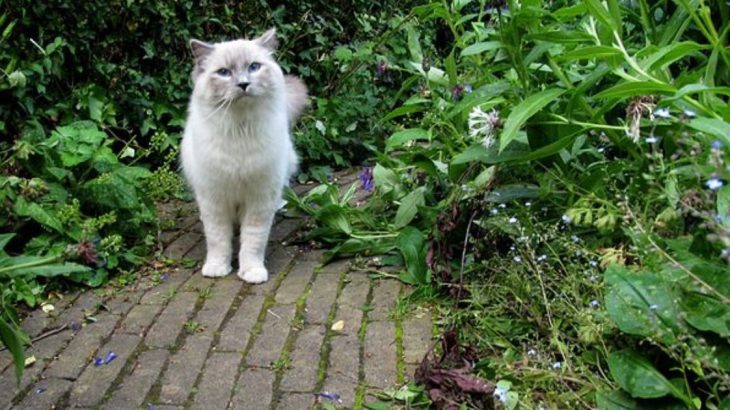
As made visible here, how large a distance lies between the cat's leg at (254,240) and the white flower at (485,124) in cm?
134

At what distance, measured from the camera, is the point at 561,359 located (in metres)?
2.85

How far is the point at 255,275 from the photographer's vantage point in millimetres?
3992

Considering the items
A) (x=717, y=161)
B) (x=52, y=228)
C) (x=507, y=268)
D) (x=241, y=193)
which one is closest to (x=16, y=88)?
(x=52, y=228)

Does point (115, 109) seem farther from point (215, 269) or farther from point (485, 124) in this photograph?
point (485, 124)

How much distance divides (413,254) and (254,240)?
89 centimetres

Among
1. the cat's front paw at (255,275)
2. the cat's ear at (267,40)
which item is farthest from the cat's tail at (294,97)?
the cat's front paw at (255,275)

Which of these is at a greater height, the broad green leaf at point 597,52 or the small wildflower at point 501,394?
the broad green leaf at point 597,52

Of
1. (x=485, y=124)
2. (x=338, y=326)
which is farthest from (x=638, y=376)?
(x=338, y=326)

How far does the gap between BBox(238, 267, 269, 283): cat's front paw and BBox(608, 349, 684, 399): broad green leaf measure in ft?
6.66

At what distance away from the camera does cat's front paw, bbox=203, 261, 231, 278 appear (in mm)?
4059

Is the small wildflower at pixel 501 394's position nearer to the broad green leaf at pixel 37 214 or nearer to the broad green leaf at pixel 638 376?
the broad green leaf at pixel 638 376

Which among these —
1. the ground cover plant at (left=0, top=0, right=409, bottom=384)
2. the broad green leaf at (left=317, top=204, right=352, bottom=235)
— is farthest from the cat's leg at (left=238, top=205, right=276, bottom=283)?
the ground cover plant at (left=0, top=0, right=409, bottom=384)

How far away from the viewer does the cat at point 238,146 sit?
391 centimetres

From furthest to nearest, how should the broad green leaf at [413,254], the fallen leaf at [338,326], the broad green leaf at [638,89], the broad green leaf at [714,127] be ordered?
the broad green leaf at [413,254] < the fallen leaf at [338,326] < the broad green leaf at [638,89] < the broad green leaf at [714,127]
